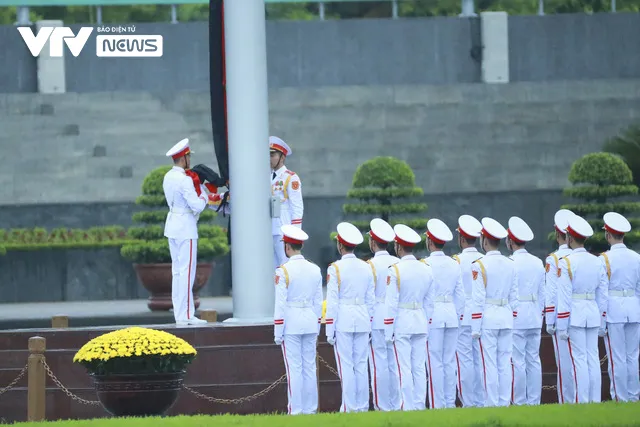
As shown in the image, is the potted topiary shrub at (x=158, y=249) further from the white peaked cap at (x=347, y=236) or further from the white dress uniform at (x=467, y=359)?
the white peaked cap at (x=347, y=236)

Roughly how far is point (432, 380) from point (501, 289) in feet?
3.42

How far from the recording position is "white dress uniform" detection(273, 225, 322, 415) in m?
13.0

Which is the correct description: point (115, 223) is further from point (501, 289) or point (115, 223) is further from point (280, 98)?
point (501, 289)

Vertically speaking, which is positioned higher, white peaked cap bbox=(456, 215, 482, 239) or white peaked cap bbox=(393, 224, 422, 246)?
white peaked cap bbox=(456, 215, 482, 239)

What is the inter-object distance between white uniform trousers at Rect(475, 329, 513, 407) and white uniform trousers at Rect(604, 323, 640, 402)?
3.53 ft

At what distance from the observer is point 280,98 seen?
82.8 ft

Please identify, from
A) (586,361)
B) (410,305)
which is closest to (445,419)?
(410,305)

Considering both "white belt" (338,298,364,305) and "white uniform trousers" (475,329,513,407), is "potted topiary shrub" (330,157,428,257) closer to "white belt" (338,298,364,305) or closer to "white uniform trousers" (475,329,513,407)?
"white uniform trousers" (475,329,513,407)

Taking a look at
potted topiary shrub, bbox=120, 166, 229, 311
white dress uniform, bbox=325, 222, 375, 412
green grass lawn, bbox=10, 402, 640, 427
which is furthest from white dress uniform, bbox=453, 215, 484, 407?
potted topiary shrub, bbox=120, 166, 229, 311

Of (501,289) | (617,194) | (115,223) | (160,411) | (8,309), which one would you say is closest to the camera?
(160,411)

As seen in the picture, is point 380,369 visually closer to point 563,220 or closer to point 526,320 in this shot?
Result: point 526,320

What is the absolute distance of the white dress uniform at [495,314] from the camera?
1348 centimetres

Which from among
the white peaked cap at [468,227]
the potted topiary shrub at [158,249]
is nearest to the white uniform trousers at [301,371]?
the white peaked cap at [468,227]

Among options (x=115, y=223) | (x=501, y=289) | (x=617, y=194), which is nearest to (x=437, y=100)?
(x=617, y=194)
